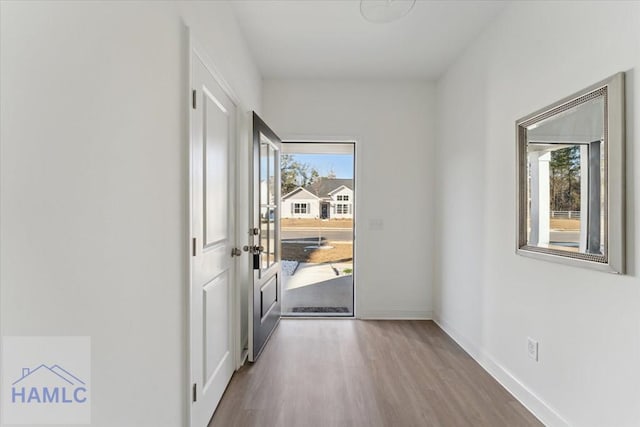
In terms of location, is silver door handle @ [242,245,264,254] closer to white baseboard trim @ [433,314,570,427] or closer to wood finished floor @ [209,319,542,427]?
wood finished floor @ [209,319,542,427]

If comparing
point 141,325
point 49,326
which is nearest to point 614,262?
point 141,325

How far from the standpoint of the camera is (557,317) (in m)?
1.92

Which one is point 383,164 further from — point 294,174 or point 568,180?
point 568,180

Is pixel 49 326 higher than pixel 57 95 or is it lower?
lower

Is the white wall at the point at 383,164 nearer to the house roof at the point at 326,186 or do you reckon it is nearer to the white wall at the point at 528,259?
the white wall at the point at 528,259

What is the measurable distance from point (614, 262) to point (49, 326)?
207 cm

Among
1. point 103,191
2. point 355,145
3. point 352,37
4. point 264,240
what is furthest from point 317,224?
point 103,191

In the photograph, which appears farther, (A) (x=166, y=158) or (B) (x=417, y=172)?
(B) (x=417, y=172)

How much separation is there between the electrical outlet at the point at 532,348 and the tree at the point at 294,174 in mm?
3115

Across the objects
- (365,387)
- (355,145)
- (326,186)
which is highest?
(355,145)

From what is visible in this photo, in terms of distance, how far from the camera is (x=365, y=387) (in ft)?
7.68

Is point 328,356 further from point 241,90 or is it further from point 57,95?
point 57,95

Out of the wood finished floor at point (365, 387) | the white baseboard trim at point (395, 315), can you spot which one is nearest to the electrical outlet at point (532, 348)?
the wood finished floor at point (365, 387)

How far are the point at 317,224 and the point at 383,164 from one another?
4.67 feet
